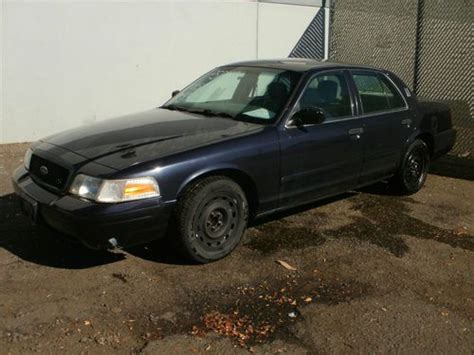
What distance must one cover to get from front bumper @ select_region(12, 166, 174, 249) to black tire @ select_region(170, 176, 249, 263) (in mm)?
142

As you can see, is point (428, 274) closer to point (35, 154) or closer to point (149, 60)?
point (35, 154)

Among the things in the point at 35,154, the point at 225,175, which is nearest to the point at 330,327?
the point at 225,175

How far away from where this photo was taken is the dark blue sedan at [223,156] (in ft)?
12.8

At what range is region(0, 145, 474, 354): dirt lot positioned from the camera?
334cm

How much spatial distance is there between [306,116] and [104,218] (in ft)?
6.47

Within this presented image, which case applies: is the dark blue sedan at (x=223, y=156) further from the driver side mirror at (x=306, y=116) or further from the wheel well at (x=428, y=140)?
the wheel well at (x=428, y=140)

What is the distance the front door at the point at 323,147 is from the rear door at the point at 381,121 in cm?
15

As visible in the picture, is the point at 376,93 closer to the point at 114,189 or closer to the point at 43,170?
the point at 114,189

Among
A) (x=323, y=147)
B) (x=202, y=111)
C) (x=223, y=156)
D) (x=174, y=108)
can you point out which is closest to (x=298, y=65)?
(x=323, y=147)

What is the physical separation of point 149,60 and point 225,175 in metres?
5.18

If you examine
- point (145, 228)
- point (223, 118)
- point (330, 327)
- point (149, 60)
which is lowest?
point (330, 327)

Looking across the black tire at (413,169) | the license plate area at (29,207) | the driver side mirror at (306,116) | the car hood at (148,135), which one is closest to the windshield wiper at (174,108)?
the car hood at (148,135)

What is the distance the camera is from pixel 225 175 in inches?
173

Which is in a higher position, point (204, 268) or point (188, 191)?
point (188, 191)
